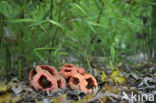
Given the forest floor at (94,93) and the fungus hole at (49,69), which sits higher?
the fungus hole at (49,69)

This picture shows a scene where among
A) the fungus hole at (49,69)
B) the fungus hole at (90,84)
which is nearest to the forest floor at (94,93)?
the fungus hole at (90,84)

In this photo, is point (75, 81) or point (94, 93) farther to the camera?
point (75, 81)

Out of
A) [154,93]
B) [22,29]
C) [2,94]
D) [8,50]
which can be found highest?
[22,29]

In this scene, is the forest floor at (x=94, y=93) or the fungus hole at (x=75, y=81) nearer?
the forest floor at (x=94, y=93)

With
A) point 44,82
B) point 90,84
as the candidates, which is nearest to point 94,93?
point 90,84

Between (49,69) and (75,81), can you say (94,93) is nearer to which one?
(75,81)

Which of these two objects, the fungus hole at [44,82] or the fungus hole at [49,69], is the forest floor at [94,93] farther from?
the fungus hole at [49,69]

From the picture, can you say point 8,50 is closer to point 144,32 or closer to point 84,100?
point 84,100

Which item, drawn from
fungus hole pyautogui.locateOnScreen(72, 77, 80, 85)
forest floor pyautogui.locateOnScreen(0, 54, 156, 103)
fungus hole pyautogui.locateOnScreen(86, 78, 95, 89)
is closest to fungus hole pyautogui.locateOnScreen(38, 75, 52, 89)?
forest floor pyautogui.locateOnScreen(0, 54, 156, 103)

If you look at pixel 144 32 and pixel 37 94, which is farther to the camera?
pixel 144 32

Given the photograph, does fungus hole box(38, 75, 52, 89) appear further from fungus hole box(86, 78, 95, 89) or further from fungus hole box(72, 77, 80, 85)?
fungus hole box(86, 78, 95, 89)

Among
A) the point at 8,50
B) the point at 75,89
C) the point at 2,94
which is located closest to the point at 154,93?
the point at 75,89
